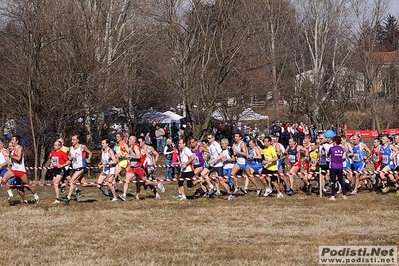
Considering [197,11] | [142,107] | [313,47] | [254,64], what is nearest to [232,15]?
[197,11]

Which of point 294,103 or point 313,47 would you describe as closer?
point 294,103

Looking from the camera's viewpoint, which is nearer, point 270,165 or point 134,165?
point 134,165

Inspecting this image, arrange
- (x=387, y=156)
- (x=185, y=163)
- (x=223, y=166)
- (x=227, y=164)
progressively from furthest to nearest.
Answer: (x=227, y=164) < (x=223, y=166) < (x=387, y=156) < (x=185, y=163)

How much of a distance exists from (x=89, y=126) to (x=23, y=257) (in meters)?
20.0

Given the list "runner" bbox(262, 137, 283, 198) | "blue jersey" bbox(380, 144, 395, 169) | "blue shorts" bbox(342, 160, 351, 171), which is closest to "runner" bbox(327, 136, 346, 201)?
"runner" bbox(262, 137, 283, 198)

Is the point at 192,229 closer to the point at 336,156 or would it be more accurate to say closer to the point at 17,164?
the point at 336,156

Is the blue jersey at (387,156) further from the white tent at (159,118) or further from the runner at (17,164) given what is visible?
the white tent at (159,118)

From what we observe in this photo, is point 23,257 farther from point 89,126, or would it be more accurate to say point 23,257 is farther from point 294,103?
point 294,103

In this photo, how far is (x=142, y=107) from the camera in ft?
145

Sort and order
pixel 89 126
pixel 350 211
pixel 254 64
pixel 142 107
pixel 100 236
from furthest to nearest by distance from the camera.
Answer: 1. pixel 142 107
2. pixel 254 64
3. pixel 89 126
4. pixel 350 211
5. pixel 100 236

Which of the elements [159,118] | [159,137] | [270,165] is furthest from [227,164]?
[159,118]

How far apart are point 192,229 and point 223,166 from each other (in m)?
6.71

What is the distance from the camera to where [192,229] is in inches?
582

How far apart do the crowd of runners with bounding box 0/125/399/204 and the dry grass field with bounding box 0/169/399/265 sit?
22.2 inches
